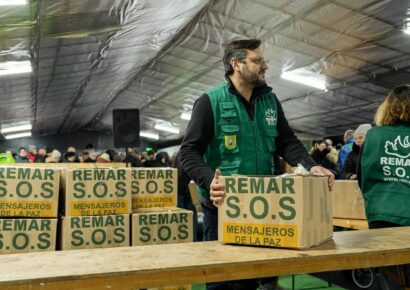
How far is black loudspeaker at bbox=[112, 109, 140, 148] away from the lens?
5.50 meters

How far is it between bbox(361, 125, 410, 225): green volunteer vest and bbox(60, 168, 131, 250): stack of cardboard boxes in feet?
4.24

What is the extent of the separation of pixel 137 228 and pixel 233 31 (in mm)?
3012

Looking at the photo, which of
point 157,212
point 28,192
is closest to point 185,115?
point 157,212

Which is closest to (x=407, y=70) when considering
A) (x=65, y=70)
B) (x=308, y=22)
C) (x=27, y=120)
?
(x=308, y=22)

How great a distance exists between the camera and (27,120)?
1227 centimetres

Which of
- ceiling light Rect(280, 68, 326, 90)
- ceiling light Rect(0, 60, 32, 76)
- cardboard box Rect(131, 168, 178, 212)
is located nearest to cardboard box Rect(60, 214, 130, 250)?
cardboard box Rect(131, 168, 178, 212)

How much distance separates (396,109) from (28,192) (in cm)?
184

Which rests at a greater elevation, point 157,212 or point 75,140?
point 75,140

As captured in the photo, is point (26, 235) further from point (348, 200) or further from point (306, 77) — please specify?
point (306, 77)

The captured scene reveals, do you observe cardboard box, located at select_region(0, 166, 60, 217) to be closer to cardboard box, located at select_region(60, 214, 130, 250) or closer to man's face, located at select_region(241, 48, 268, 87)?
cardboard box, located at select_region(60, 214, 130, 250)

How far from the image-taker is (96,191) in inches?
98.7

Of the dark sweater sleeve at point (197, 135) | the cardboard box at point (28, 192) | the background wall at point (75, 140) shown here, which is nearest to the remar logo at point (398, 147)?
the dark sweater sleeve at point (197, 135)

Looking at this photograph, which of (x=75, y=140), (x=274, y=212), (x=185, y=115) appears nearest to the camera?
(x=274, y=212)

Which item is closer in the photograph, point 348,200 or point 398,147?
point 398,147
